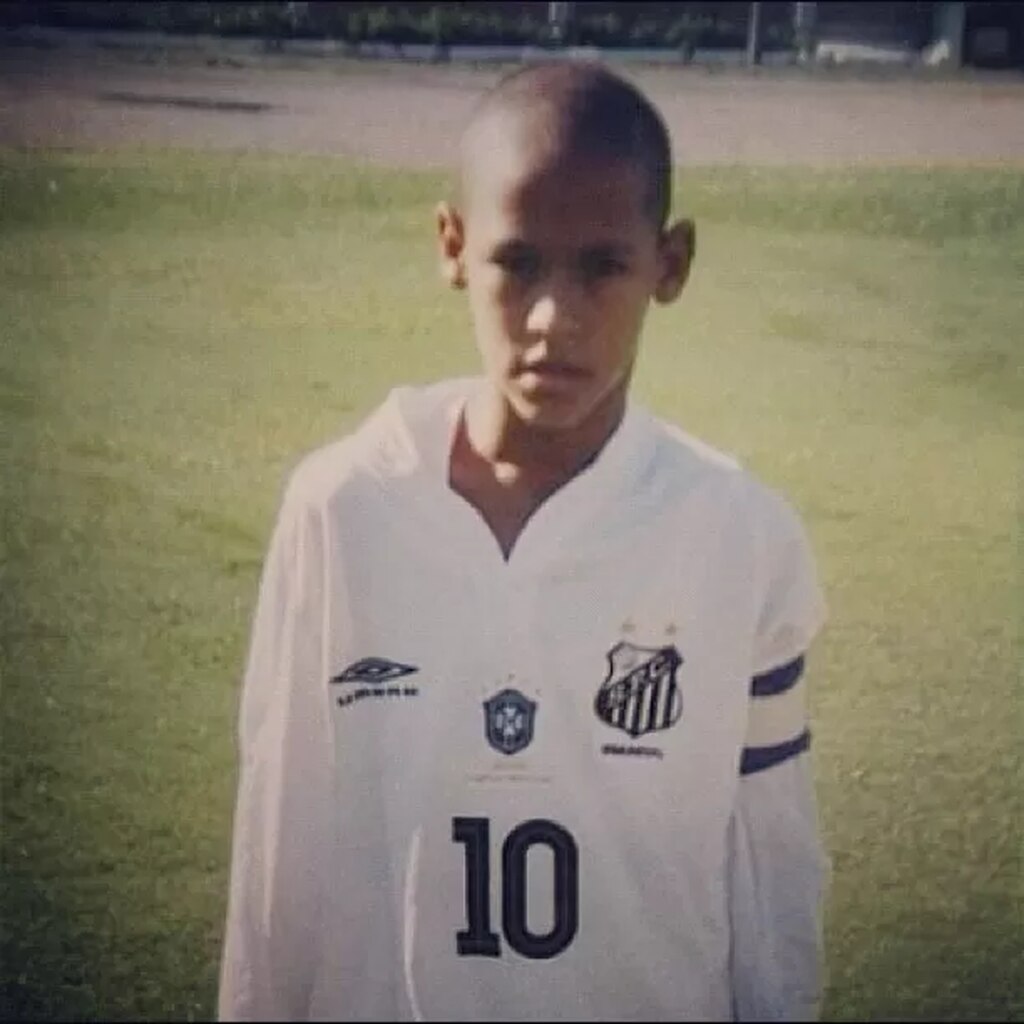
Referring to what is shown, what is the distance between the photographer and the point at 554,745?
1.26 metres

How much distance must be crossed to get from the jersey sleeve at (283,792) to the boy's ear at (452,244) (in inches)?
8.0

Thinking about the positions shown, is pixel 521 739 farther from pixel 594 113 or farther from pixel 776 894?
pixel 594 113

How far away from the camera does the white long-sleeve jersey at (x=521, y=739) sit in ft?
4.05

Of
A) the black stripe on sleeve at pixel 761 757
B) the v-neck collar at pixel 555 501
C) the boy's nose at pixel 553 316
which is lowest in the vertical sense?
the black stripe on sleeve at pixel 761 757

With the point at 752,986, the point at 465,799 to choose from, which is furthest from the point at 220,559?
the point at 752,986

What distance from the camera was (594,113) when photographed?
1190 millimetres

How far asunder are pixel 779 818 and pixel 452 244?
496 millimetres

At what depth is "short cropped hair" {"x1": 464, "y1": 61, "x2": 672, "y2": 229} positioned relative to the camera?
1181 mm

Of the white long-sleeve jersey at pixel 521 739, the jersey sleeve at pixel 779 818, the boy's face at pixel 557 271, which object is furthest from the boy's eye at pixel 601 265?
the jersey sleeve at pixel 779 818

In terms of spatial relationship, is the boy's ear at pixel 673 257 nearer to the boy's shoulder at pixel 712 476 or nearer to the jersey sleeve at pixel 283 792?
the boy's shoulder at pixel 712 476

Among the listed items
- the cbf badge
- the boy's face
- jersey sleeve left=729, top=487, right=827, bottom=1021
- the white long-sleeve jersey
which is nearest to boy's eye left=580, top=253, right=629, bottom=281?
the boy's face

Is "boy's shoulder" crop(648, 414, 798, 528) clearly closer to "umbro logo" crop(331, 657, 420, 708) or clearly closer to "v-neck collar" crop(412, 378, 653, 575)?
"v-neck collar" crop(412, 378, 653, 575)

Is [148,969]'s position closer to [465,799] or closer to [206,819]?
[206,819]

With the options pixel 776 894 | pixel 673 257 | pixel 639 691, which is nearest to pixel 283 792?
pixel 639 691
